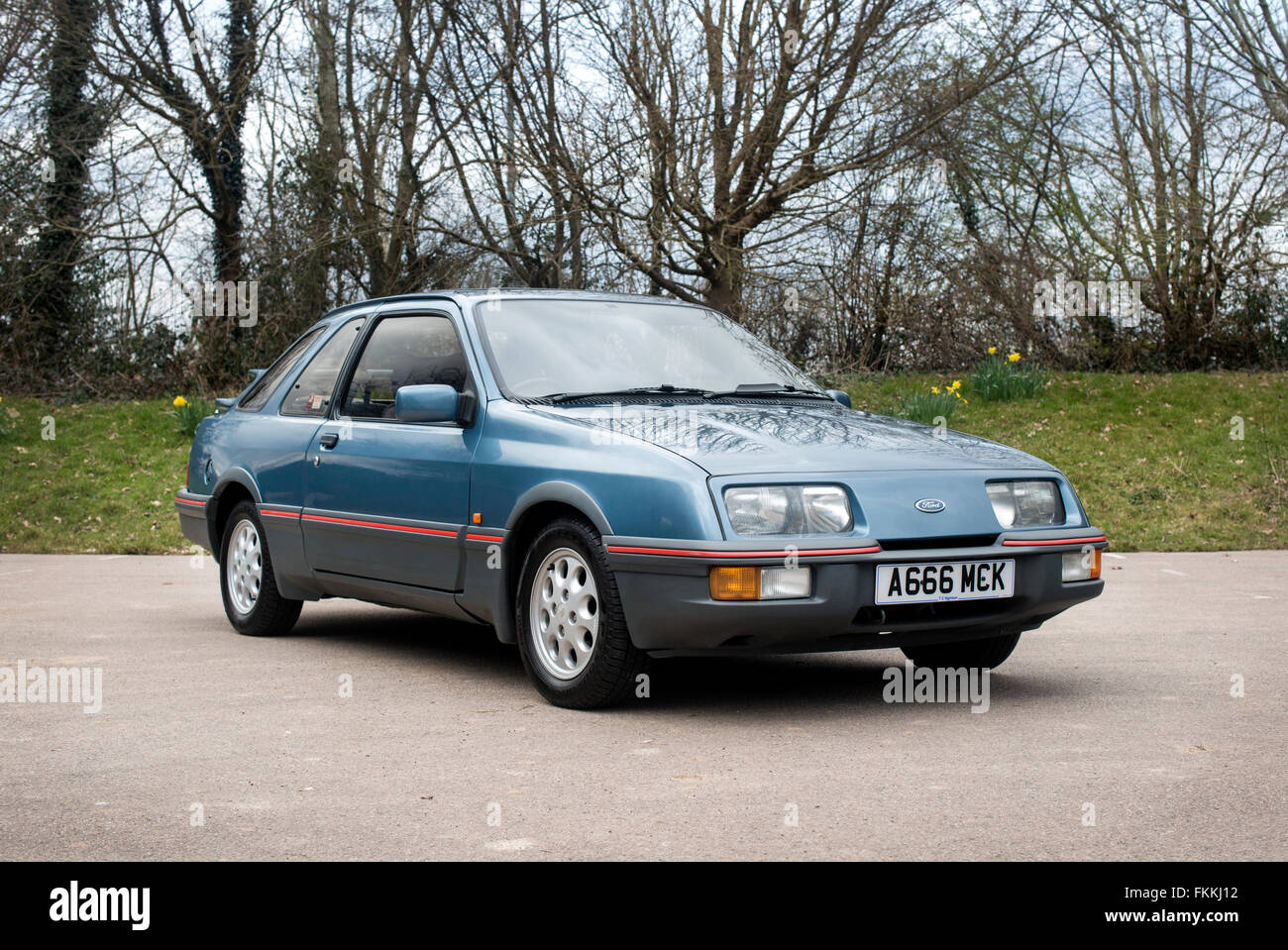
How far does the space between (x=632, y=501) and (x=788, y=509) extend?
1.86 ft

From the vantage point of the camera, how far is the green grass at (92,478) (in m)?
13.9

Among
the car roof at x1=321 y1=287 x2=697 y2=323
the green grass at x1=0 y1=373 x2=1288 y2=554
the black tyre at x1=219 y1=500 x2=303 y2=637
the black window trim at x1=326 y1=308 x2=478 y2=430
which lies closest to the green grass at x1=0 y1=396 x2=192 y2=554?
the green grass at x1=0 y1=373 x2=1288 y2=554

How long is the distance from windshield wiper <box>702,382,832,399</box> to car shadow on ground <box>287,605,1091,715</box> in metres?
1.26

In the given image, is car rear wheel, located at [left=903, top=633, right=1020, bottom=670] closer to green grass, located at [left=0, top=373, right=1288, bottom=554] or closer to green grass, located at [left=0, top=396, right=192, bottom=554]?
green grass, located at [left=0, top=373, right=1288, bottom=554]

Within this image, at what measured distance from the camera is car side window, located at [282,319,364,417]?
304 inches

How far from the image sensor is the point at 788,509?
17.5ft

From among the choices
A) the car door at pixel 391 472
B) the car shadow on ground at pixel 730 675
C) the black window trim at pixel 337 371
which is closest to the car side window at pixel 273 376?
the black window trim at pixel 337 371

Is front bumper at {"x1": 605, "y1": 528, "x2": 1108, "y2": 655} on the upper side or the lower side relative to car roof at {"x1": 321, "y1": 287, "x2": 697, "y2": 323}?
lower

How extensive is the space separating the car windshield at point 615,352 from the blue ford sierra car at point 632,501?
1 cm

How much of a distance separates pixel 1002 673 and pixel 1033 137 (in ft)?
51.3

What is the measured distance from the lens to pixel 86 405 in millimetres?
19203

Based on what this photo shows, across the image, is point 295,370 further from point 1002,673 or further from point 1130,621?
point 1130,621

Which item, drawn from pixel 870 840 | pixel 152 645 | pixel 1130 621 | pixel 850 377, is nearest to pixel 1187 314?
pixel 850 377

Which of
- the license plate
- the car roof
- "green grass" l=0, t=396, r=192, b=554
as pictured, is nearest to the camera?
the license plate
